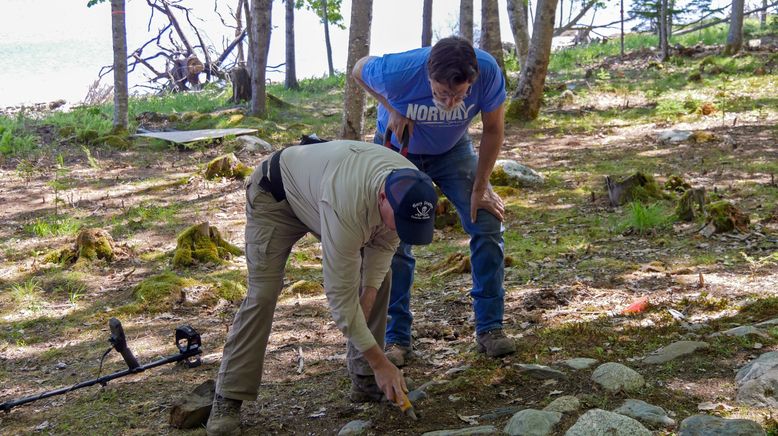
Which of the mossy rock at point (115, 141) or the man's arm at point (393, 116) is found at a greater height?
the man's arm at point (393, 116)

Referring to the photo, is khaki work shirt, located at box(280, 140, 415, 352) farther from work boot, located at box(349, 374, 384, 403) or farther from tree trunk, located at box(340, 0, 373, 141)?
tree trunk, located at box(340, 0, 373, 141)

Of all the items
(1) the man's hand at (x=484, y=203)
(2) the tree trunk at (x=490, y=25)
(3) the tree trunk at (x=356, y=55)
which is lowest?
(1) the man's hand at (x=484, y=203)

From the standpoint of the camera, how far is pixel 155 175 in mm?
11148

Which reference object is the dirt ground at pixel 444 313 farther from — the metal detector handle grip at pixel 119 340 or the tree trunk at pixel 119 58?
the tree trunk at pixel 119 58

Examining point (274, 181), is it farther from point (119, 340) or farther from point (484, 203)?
point (119, 340)

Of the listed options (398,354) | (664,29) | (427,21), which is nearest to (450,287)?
(398,354)

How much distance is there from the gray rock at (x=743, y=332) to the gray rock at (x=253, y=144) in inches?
366

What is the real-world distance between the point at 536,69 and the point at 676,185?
17.1ft

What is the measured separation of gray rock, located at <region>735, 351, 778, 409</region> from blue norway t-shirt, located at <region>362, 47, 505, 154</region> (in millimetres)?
1808

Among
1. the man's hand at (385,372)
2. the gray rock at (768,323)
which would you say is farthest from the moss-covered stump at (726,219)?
the man's hand at (385,372)

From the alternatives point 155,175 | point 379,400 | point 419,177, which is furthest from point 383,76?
point 155,175

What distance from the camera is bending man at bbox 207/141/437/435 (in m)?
2.87

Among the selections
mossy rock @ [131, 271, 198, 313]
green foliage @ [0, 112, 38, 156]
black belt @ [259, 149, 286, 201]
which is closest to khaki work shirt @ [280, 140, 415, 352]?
black belt @ [259, 149, 286, 201]

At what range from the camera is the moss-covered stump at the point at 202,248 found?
718 centimetres
